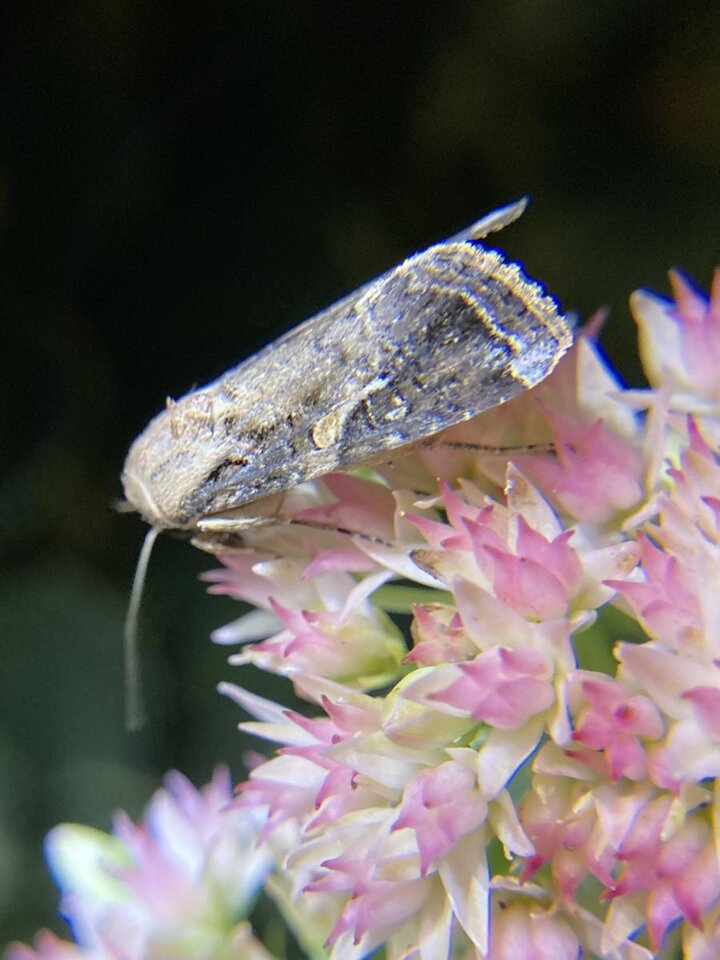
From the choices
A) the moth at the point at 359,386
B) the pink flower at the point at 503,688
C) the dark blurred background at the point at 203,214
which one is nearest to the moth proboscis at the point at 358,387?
the moth at the point at 359,386

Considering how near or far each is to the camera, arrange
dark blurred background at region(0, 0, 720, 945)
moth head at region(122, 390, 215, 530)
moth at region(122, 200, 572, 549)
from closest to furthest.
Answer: moth at region(122, 200, 572, 549), moth head at region(122, 390, 215, 530), dark blurred background at region(0, 0, 720, 945)

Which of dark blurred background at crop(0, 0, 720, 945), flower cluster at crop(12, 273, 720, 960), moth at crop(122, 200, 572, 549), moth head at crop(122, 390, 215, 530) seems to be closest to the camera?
flower cluster at crop(12, 273, 720, 960)

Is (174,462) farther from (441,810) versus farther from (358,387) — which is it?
(441,810)

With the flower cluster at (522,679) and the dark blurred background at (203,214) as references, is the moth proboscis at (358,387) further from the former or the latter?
the dark blurred background at (203,214)

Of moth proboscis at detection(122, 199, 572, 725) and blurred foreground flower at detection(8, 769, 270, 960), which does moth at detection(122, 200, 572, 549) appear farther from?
blurred foreground flower at detection(8, 769, 270, 960)

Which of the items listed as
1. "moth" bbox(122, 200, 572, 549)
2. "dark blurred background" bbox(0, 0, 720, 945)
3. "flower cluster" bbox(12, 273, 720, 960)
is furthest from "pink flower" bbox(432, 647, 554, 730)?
"dark blurred background" bbox(0, 0, 720, 945)

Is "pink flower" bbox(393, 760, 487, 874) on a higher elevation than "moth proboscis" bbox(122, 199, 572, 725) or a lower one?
lower

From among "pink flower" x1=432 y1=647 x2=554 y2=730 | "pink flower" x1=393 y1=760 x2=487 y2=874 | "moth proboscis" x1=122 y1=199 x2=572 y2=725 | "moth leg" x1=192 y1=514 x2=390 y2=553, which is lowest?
"pink flower" x1=393 y1=760 x2=487 y2=874
